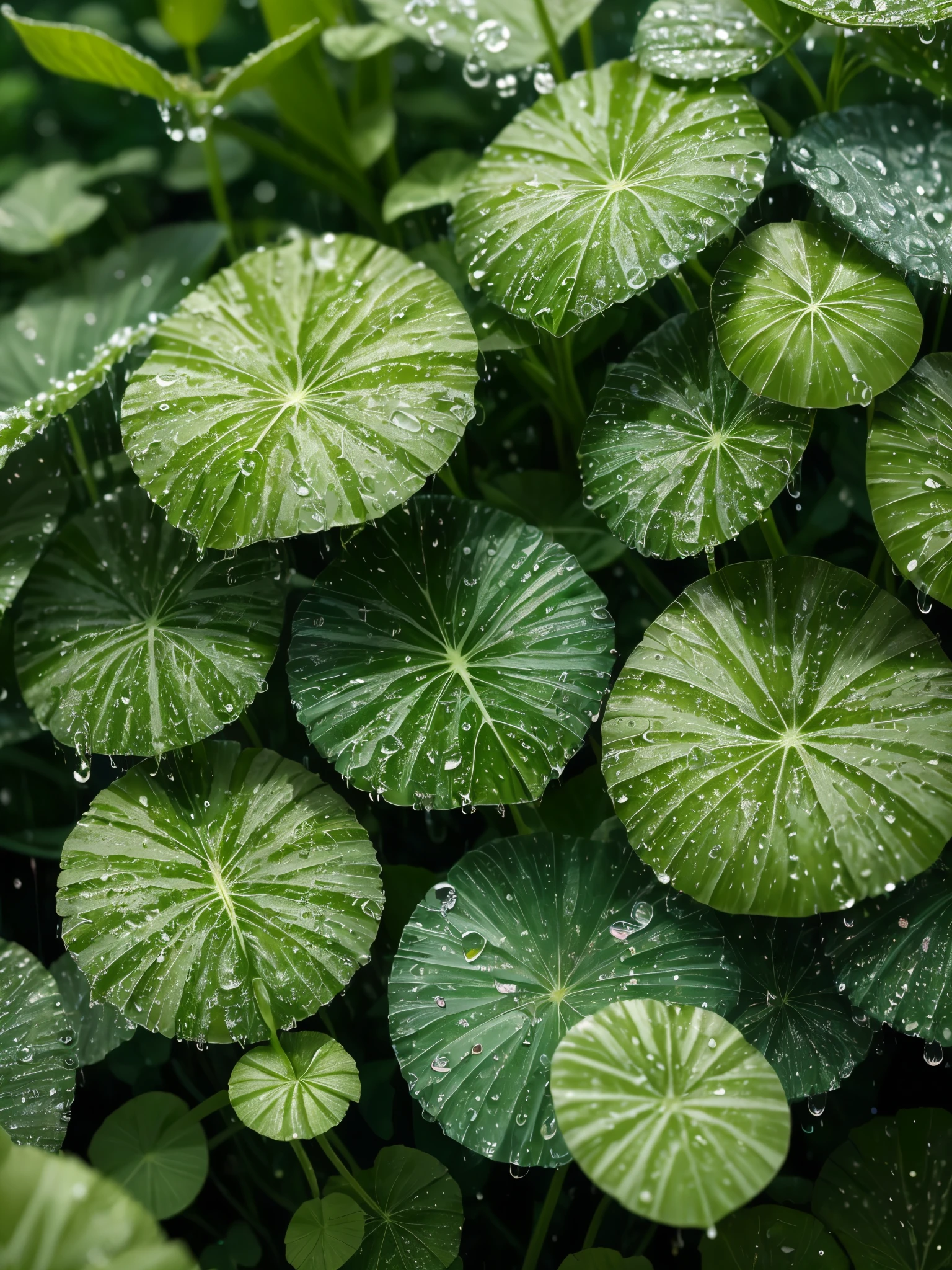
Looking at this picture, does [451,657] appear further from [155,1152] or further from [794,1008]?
[155,1152]

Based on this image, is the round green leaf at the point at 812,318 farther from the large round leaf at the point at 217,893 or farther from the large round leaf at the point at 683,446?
the large round leaf at the point at 217,893

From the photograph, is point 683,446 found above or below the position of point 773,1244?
above

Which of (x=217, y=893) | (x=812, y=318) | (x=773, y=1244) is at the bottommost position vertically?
(x=773, y=1244)

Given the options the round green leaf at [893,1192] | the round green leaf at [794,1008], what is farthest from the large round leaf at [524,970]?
the round green leaf at [893,1192]

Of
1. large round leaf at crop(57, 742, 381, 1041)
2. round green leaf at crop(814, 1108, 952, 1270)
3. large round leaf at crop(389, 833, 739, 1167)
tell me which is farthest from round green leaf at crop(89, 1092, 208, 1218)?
round green leaf at crop(814, 1108, 952, 1270)

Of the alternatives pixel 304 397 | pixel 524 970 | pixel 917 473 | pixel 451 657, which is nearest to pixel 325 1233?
pixel 524 970

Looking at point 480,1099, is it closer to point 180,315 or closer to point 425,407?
point 425,407
